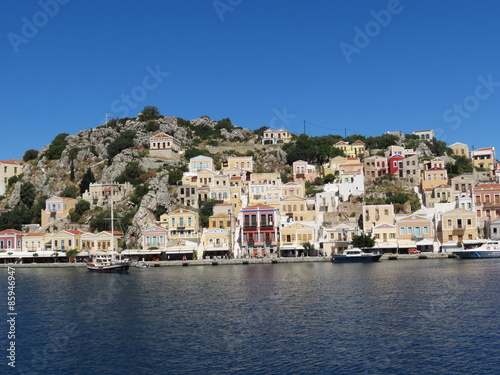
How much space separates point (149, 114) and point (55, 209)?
5077 centimetres

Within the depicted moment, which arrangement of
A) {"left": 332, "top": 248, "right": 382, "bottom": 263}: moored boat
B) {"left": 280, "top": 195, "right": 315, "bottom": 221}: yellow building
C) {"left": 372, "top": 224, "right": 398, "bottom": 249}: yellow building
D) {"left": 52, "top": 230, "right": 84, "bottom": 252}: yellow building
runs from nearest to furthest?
{"left": 332, "top": 248, "right": 382, "bottom": 263}: moored boat → {"left": 372, "top": 224, "right": 398, "bottom": 249}: yellow building → {"left": 280, "top": 195, "right": 315, "bottom": 221}: yellow building → {"left": 52, "top": 230, "right": 84, "bottom": 252}: yellow building

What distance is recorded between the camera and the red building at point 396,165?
311 ft

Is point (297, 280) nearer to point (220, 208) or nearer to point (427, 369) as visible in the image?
point (427, 369)

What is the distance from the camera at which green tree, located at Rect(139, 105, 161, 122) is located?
133712mm

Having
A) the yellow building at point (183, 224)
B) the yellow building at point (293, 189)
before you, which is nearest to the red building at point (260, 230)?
the yellow building at point (183, 224)

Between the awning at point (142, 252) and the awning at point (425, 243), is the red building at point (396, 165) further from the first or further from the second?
the awning at point (142, 252)

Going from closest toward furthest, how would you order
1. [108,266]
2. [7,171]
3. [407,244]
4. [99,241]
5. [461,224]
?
[108,266]
[461,224]
[407,244]
[99,241]
[7,171]

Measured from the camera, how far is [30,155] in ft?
431

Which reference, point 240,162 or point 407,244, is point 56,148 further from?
point 407,244

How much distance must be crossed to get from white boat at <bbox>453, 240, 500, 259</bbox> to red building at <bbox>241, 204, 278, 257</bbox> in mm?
24819

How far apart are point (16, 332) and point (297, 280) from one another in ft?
85.8

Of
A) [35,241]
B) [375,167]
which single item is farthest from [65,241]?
[375,167]

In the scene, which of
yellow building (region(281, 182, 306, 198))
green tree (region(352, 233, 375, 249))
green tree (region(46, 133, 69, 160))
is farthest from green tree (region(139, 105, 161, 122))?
green tree (region(352, 233, 375, 249))

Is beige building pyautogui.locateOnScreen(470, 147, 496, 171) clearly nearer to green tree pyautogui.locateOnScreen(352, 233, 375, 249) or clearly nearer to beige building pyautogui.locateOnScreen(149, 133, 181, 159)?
green tree pyautogui.locateOnScreen(352, 233, 375, 249)
